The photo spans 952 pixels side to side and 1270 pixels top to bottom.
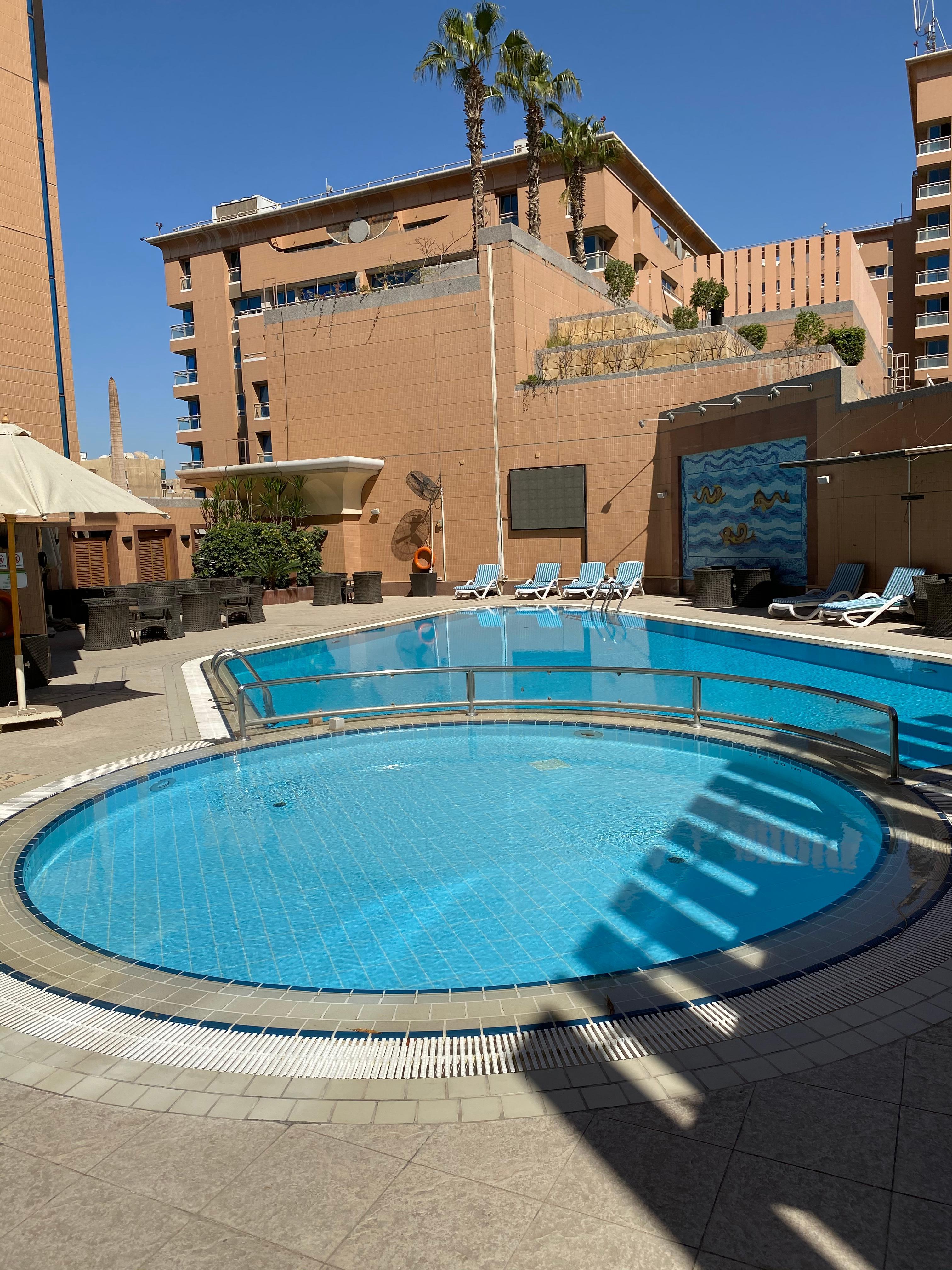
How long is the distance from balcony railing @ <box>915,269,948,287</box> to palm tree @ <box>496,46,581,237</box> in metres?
16.8

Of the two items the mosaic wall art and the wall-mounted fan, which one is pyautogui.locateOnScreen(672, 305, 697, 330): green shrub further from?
the wall-mounted fan

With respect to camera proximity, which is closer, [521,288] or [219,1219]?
[219,1219]

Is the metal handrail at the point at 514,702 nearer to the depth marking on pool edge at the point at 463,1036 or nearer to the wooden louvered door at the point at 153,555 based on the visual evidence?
the depth marking on pool edge at the point at 463,1036

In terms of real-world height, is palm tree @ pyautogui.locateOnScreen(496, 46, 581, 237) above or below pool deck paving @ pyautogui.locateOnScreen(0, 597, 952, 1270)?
above

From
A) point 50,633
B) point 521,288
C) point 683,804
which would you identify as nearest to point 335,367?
point 521,288

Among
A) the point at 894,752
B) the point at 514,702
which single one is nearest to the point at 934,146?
the point at 514,702

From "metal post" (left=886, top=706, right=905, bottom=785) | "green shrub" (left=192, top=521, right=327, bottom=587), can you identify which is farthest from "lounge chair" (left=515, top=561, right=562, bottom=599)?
"metal post" (left=886, top=706, right=905, bottom=785)

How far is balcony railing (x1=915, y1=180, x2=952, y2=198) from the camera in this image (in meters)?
35.2

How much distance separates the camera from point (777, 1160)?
2.69 metres

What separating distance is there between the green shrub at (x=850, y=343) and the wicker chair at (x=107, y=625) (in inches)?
738

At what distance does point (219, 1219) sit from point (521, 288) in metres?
24.3

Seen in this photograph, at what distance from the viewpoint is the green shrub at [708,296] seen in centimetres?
3103

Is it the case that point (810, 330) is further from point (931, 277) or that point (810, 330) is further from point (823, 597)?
point (931, 277)

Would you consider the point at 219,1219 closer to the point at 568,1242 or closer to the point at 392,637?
the point at 568,1242
